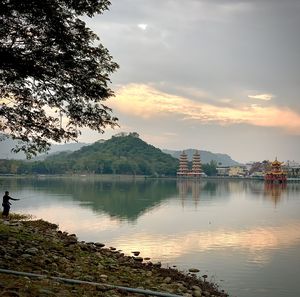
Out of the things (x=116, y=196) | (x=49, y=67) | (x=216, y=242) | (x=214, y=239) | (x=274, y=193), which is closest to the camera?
(x=49, y=67)

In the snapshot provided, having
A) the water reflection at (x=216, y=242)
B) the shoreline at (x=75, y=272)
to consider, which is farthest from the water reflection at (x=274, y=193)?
the shoreline at (x=75, y=272)

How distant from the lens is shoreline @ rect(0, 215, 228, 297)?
11.8 meters

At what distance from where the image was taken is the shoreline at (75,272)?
38.6 ft

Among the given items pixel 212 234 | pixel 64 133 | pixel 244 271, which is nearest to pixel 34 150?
pixel 64 133

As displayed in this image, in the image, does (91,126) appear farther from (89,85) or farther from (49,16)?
(49,16)

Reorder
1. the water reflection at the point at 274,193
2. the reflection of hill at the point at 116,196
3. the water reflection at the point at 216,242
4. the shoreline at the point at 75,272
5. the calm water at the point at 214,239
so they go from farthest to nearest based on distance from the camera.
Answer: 1. the water reflection at the point at 274,193
2. the reflection of hill at the point at 116,196
3. the water reflection at the point at 216,242
4. the calm water at the point at 214,239
5. the shoreline at the point at 75,272

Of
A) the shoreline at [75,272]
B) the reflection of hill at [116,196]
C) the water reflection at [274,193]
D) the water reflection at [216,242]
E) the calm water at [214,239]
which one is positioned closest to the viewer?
the shoreline at [75,272]

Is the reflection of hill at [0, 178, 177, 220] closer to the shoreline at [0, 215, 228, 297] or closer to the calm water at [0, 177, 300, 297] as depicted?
the calm water at [0, 177, 300, 297]

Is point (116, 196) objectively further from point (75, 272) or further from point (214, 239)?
point (75, 272)

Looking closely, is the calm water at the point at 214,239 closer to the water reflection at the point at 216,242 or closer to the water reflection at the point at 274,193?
the water reflection at the point at 216,242

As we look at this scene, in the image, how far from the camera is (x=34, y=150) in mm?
17844

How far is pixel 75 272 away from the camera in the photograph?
51.2 feet

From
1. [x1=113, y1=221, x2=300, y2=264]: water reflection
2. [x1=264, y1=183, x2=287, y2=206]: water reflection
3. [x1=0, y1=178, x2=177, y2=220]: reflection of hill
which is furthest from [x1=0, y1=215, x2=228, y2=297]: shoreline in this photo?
[x1=264, y1=183, x2=287, y2=206]: water reflection

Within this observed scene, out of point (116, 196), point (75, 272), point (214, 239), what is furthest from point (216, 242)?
point (116, 196)
